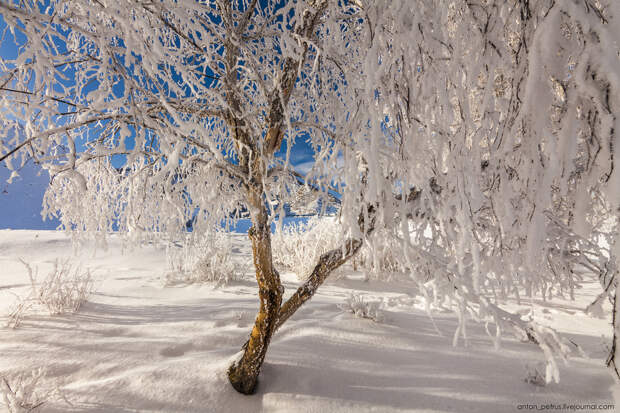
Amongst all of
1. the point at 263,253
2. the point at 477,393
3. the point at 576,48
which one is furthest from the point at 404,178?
the point at 477,393

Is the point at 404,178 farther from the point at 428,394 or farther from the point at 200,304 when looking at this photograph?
the point at 200,304

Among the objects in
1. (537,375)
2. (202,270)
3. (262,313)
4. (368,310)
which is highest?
(262,313)

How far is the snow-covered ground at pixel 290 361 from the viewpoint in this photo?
1688mm

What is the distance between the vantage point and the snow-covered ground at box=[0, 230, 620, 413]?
5.54 feet

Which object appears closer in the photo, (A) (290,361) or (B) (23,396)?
(B) (23,396)

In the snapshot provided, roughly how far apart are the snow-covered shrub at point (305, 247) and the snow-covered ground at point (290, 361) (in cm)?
178

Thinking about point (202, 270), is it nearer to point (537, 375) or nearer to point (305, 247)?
point (305, 247)

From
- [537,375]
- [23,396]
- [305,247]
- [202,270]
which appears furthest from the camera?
[305,247]

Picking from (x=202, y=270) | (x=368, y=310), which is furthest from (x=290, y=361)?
(x=202, y=270)

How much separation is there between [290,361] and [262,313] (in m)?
0.62

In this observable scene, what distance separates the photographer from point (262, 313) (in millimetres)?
1698

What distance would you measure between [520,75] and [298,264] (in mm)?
4870

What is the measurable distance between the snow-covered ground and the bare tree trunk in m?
0.10

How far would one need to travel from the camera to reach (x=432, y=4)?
2.61 feet
